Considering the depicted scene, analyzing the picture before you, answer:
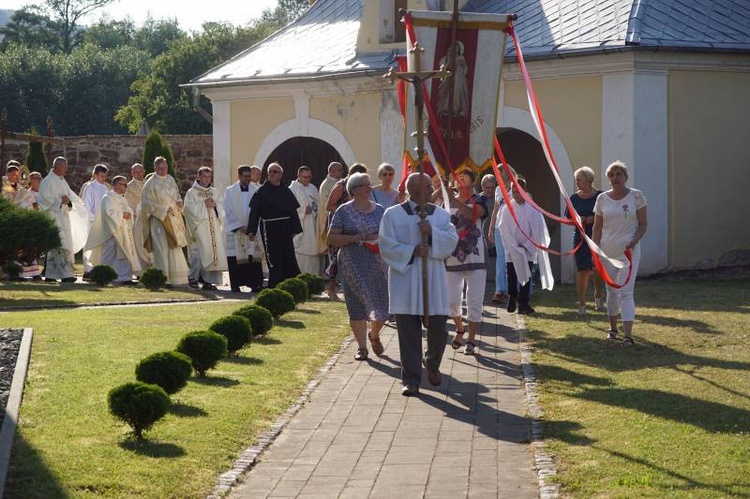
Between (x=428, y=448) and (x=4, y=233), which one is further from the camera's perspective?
(x=4, y=233)

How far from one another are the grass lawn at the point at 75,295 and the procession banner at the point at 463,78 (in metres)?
4.67

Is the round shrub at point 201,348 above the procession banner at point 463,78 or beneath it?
beneath

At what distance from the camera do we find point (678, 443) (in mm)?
8141

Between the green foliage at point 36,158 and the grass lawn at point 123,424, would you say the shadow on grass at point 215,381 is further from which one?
the green foliage at point 36,158

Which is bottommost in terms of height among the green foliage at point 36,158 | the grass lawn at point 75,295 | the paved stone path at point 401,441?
the paved stone path at point 401,441

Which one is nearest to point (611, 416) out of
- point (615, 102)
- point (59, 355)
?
point (59, 355)

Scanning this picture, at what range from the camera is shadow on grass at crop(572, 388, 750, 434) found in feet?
28.6

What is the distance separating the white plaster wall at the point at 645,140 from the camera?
19.6 meters

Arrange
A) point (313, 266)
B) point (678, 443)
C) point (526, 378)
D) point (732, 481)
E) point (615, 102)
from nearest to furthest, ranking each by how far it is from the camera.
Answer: point (732, 481), point (678, 443), point (526, 378), point (615, 102), point (313, 266)

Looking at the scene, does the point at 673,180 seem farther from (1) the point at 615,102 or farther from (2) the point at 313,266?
(2) the point at 313,266

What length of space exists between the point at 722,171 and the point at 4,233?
10.7 m

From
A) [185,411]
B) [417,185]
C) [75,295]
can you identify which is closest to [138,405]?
[185,411]

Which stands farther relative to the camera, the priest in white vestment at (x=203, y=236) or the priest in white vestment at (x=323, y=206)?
the priest in white vestment at (x=203, y=236)

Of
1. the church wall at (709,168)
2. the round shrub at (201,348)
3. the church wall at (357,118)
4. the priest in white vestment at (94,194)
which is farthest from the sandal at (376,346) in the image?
the priest in white vestment at (94,194)
